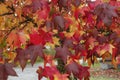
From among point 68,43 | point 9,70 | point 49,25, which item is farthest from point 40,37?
point 9,70

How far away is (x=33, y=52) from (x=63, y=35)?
405 millimetres

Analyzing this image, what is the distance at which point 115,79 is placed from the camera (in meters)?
10.5

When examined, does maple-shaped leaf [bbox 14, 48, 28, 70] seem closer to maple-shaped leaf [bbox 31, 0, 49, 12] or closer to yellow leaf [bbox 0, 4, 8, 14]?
maple-shaped leaf [bbox 31, 0, 49, 12]

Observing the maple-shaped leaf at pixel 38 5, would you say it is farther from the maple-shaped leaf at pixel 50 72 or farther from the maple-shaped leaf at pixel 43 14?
the maple-shaped leaf at pixel 50 72

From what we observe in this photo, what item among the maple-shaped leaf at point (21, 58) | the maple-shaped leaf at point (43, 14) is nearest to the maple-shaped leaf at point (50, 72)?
the maple-shaped leaf at point (21, 58)

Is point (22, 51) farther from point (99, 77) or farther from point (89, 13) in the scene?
point (99, 77)

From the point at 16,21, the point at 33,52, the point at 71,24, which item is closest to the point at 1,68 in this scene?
the point at 33,52

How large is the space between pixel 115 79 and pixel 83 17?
8410 millimetres

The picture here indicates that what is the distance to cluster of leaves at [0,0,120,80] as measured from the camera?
1.90m

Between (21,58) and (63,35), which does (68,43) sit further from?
(21,58)

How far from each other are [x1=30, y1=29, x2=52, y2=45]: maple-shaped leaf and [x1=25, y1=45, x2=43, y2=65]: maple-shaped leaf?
6 cm

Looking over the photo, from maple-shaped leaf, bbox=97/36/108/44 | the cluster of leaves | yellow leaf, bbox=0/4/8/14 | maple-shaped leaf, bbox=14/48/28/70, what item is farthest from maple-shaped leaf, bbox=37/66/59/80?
yellow leaf, bbox=0/4/8/14

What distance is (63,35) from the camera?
85.1 inches

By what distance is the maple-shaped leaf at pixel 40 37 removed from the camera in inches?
75.5
